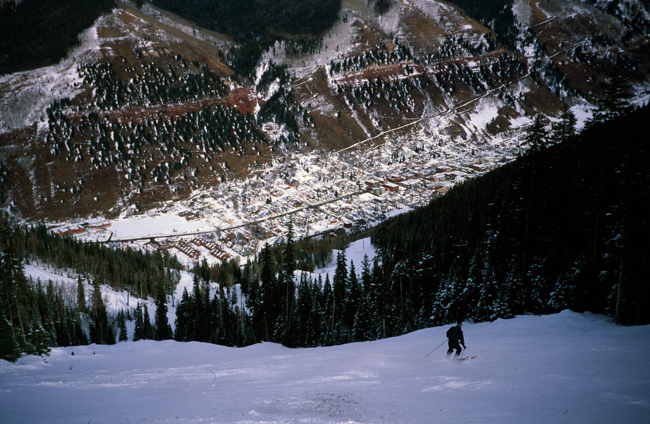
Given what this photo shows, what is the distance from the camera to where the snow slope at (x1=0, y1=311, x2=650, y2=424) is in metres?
10.9

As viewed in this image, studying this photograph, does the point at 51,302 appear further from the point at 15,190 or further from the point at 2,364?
the point at 15,190

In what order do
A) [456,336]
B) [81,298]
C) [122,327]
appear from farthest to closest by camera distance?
[81,298], [122,327], [456,336]

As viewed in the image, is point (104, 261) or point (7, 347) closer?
point (7, 347)

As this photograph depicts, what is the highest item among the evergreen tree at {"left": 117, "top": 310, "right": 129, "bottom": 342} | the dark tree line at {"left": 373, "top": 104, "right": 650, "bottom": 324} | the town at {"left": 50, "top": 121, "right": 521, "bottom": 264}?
the town at {"left": 50, "top": 121, "right": 521, "bottom": 264}

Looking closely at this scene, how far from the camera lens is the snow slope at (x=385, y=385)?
10.9 metres

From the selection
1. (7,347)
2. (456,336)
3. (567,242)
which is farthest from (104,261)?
(567,242)

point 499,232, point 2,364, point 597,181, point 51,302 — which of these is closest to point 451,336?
point 597,181

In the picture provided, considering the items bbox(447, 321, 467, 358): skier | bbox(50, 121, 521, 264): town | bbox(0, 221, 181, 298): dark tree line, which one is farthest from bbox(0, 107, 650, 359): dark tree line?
bbox(50, 121, 521, 264): town

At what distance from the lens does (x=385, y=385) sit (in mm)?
14570

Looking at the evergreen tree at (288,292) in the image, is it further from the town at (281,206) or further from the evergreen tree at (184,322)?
the town at (281,206)

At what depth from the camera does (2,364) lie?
818 inches

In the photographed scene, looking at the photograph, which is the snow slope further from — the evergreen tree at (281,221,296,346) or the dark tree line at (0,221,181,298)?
the dark tree line at (0,221,181,298)

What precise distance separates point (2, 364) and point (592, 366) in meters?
30.5

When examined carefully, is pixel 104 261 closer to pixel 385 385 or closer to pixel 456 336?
pixel 385 385
